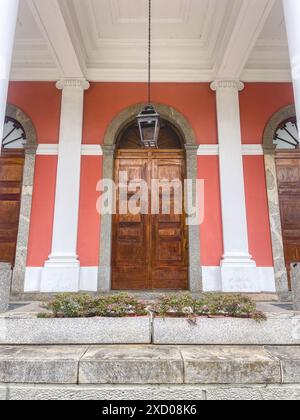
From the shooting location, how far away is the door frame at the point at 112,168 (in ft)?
19.3

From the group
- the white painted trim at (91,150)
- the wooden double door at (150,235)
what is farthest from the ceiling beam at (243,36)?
the white painted trim at (91,150)

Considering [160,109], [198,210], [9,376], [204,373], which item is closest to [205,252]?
[198,210]

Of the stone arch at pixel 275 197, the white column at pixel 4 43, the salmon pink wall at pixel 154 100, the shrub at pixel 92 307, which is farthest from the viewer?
the salmon pink wall at pixel 154 100

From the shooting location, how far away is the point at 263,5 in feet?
14.8

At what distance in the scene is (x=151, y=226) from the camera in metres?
6.28

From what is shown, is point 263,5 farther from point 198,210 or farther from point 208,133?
point 198,210

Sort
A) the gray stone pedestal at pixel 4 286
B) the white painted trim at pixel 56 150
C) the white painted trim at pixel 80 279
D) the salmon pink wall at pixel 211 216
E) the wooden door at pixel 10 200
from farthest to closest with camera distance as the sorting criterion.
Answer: the white painted trim at pixel 56 150 < the wooden door at pixel 10 200 < the salmon pink wall at pixel 211 216 < the white painted trim at pixel 80 279 < the gray stone pedestal at pixel 4 286

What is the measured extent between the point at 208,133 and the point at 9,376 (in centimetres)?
541

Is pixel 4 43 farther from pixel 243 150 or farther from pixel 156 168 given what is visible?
pixel 243 150

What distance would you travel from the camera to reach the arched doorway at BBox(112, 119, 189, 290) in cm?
612

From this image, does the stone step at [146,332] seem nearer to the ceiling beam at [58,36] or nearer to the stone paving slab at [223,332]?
the stone paving slab at [223,332]

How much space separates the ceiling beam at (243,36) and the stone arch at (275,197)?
3.92 feet

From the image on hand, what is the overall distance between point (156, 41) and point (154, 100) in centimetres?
111

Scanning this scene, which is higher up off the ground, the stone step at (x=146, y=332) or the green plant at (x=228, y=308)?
the green plant at (x=228, y=308)
